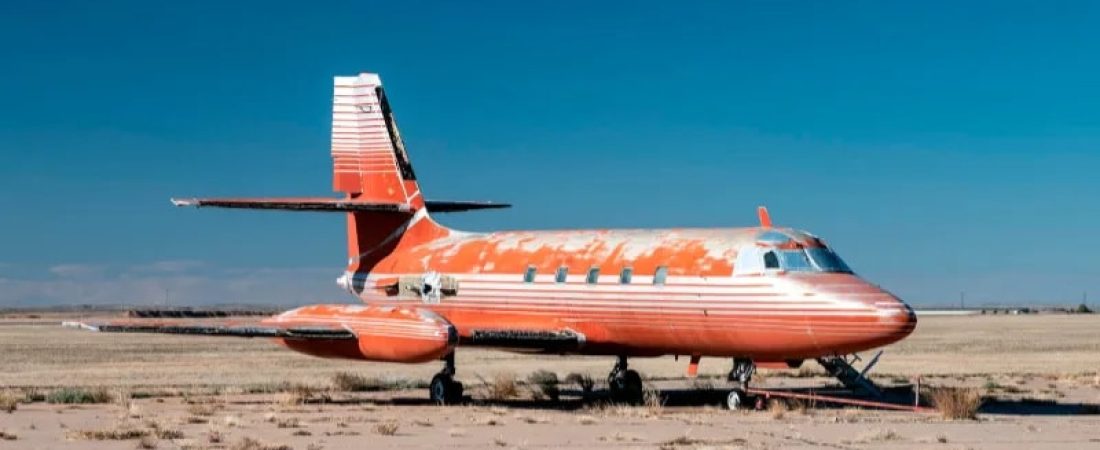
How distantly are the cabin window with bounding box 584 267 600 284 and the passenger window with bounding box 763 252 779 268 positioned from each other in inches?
150

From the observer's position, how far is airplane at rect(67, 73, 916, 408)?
24.3 m

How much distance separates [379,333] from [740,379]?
22.1ft

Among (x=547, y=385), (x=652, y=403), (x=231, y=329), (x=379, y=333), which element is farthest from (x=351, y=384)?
(x=652, y=403)

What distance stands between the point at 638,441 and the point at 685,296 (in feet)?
18.5

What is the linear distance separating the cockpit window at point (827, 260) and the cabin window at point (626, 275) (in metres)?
3.48

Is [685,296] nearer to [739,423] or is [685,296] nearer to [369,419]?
[739,423]

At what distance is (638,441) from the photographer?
66.8ft

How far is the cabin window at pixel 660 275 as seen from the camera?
85.9 ft

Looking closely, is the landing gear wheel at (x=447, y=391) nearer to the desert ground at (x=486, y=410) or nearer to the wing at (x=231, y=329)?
the desert ground at (x=486, y=410)

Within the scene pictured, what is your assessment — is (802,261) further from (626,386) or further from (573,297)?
(626,386)

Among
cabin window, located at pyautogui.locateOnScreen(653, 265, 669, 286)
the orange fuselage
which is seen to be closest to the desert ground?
the orange fuselage

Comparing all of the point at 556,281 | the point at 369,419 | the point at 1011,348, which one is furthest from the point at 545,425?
the point at 1011,348

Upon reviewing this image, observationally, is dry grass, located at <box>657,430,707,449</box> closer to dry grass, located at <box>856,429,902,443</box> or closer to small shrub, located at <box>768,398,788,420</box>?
dry grass, located at <box>856,429,902,443</box>

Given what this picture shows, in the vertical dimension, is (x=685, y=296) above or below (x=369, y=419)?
above
